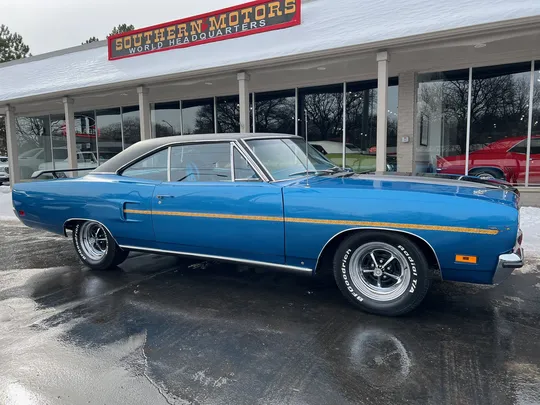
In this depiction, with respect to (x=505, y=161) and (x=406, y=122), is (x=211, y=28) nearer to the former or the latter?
(x=406, y=122)

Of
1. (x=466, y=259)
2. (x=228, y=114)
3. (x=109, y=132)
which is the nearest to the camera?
(x=466, y=259)

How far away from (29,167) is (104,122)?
17.3 ft

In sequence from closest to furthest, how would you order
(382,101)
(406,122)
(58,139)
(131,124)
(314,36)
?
1. (382,101)
2. (314,36)
3. (406,122)
4. (131,124)
5. (58,139)

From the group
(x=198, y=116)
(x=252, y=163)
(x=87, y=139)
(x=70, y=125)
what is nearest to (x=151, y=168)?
(x=252, y=163)

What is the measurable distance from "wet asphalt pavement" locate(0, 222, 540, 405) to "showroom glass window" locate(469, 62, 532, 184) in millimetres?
6314

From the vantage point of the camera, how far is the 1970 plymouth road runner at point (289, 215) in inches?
129

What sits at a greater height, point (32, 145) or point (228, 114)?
point (228, 114)

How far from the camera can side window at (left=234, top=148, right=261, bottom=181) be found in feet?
13.6

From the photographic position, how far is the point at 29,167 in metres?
20.2

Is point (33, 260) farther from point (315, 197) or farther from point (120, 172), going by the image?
point (315, 197)

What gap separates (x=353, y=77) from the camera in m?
11.9

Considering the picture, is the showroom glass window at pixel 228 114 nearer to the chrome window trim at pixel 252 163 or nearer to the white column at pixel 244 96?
the white column at pixel 244 96

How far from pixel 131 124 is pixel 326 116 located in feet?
28.2

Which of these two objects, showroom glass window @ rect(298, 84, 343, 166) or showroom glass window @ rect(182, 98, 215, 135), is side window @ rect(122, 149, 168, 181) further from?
showroom glass window @ rect(182, 98, 215, 135)
